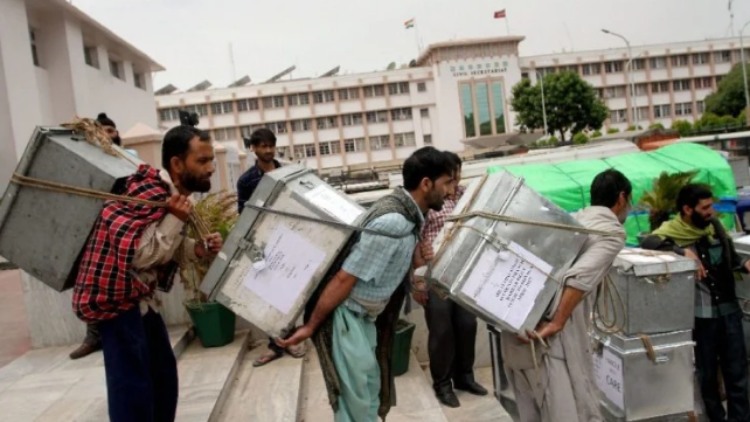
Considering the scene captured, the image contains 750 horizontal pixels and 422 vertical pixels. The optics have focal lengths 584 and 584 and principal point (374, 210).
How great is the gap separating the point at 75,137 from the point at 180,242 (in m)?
0.55

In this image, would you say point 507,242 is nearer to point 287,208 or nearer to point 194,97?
point 287,208

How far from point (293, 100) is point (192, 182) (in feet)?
164

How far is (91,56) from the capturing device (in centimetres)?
Answer: 1886

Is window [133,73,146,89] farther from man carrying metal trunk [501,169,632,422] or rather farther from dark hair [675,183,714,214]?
man carrying metal trunk [501,169,632,422]

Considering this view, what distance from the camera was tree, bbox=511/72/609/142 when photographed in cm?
3903

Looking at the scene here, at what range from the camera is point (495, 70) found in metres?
51.1

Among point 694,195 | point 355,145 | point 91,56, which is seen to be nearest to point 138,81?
point 91,56

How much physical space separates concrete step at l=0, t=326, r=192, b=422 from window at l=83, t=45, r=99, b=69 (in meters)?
16.8

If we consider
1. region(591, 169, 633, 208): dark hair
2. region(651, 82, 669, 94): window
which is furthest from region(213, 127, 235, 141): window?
region(591, 169, 633, 208): dark hair

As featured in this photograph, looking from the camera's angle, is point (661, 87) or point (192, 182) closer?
point (192, 182)

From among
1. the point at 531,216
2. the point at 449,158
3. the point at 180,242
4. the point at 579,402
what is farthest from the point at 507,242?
the point at 180,242

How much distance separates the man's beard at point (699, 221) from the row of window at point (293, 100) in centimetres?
4789

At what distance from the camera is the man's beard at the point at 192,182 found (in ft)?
7.22

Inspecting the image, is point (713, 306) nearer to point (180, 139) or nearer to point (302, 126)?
point (180, 139)
